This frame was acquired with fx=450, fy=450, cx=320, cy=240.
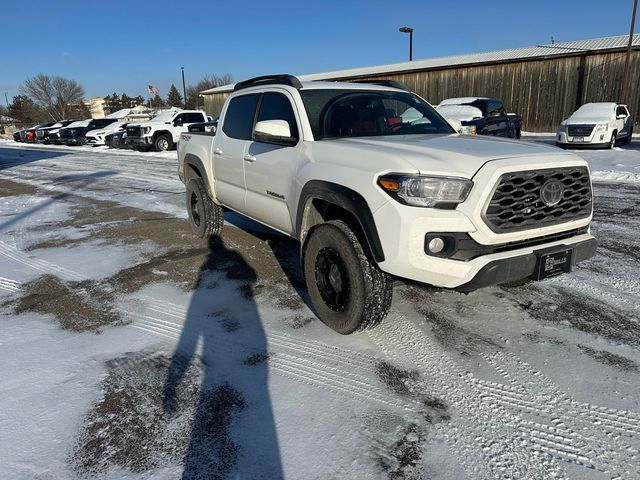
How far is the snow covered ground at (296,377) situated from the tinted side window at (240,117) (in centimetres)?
143

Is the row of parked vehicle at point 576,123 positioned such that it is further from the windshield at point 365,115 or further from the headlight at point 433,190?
the headlight at point 433,190

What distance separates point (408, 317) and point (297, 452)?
5.48 feet

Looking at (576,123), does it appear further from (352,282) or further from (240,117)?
(352,282)

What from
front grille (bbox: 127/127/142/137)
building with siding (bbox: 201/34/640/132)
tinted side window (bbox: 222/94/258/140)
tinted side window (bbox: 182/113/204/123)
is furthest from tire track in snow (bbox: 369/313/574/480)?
building with siding (bbox: 201/34/640/132)

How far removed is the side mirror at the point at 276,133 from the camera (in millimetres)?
3588

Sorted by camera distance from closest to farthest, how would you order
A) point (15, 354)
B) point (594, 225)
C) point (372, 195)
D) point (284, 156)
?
point (372, 195)
point (15, 354)
point (284, 156)
point (594, 225)

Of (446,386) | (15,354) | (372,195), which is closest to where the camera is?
(446,386)

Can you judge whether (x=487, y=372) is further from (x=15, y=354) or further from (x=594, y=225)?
(x=594, y=225)

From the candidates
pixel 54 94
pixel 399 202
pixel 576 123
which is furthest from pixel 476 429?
pixel 54 94

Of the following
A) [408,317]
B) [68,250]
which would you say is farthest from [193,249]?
[408,317]

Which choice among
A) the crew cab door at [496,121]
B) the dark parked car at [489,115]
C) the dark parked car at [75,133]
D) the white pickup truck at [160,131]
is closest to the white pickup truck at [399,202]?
the dark parked car at [489,115]

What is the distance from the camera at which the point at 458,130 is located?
4555 millimetres

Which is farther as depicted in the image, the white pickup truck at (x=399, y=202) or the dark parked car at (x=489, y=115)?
the dark parked car at (x=489, y=115)

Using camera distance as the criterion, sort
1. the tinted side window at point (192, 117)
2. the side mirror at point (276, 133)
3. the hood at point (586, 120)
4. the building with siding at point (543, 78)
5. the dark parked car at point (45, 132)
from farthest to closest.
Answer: the dark parked car at point (45, 132), the building with siding at point (543, 78), the tinted side window at point (192, 117), the hood at point (586, 120), the side mirror at point (276, 133)
